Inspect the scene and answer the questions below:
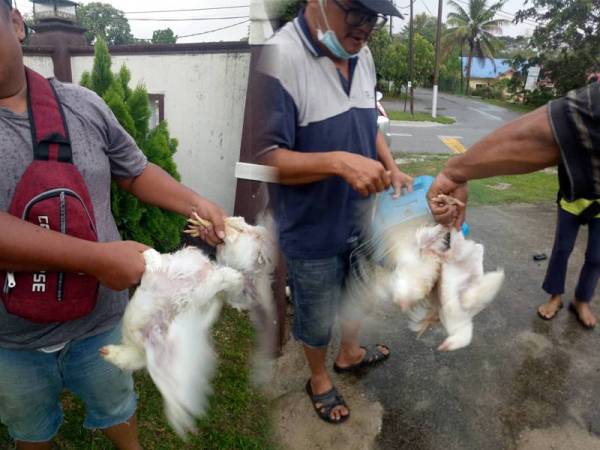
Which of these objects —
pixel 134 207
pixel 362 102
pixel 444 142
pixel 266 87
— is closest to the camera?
pixel 266 87

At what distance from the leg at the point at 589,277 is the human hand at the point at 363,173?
218 centimetres

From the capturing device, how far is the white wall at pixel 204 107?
3877 mm

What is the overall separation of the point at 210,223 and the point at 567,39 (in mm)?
25622

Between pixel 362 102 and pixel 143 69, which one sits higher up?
pixel 143 69

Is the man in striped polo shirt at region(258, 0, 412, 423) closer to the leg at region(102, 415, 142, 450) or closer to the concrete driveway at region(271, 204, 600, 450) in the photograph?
the concrete driveway at region(271, 204, 600, 450)

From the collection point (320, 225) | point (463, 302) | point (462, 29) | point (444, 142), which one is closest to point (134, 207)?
point (320, 225)

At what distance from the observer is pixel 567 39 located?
71.6 feet

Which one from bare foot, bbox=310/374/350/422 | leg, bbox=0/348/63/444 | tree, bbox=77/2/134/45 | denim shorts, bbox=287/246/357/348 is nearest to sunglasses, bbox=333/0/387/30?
denim shorts, bbox=287/246/357/348

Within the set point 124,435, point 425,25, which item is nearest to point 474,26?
point 425,25

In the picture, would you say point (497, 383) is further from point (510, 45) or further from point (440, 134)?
point (510, 45)

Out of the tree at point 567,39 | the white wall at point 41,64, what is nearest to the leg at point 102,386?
the white wall at point 41,64

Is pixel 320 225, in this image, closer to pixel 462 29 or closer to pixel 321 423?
pixel 321 423

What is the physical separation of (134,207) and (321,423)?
6.48 feet

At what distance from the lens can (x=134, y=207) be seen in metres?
3.32
